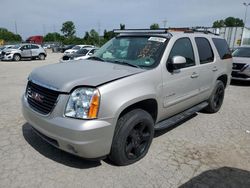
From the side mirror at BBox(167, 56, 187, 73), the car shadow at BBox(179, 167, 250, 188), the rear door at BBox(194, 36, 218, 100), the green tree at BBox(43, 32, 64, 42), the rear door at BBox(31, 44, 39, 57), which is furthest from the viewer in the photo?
the green tree at BBox(43, 32, 64, 42)

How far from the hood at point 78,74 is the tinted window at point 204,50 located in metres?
1.85

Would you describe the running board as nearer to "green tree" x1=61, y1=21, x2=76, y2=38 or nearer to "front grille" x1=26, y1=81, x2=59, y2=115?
"front grille" x1=26, y1=81, x2=59, y2=115

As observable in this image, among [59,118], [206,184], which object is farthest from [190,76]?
[59,118]

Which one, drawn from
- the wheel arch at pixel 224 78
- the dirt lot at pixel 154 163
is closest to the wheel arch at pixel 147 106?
the dirt lot at pixel 154 163

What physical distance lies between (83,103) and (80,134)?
36 cm

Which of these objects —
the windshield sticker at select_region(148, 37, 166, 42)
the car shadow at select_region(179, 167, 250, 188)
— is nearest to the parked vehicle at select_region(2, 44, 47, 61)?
the windshield sticker at select_region(148, 37, 166, 42)

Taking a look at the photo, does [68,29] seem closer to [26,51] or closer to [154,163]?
[26,51]

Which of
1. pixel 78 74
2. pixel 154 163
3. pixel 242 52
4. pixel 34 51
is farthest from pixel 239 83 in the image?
pixel 34 51

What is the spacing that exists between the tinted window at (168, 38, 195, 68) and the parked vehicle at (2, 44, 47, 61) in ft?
68.3

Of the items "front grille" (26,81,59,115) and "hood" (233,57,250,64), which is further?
"hood" (233,57,250,64)

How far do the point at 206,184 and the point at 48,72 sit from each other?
8.46 ft

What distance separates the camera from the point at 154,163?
3.44m

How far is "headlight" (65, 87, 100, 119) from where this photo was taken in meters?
2.74

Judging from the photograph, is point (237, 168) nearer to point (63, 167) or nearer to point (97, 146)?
point (97, 146)
